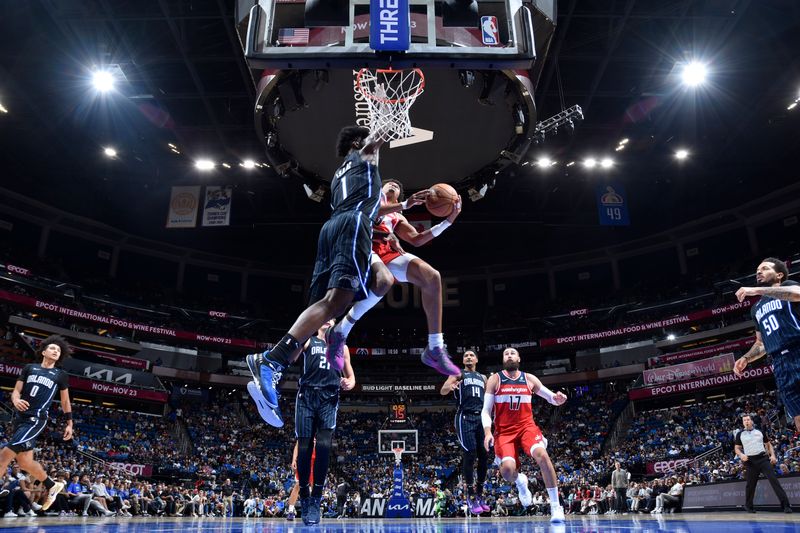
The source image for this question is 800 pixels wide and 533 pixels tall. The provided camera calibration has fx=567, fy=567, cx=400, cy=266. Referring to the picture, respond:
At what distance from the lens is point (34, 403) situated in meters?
7.34

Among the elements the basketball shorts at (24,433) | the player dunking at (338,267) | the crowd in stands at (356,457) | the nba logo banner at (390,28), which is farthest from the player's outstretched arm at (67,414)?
the crowd in stands at (356,457)

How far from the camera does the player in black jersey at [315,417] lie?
549cm

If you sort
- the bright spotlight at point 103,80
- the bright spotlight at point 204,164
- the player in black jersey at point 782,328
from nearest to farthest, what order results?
the player in black jersey at point 782,328
the bright spotlight at point 103,80
the bright spotlight at point 204,164

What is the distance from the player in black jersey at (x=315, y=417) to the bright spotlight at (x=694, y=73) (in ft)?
56.7

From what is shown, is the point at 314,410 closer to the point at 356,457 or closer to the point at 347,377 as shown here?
the point at 347,377

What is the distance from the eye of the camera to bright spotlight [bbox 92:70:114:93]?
62.1 feet

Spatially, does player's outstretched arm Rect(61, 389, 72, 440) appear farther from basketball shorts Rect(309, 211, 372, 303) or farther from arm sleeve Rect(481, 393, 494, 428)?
arm sleeve Rect(481, 393, 494, 428)

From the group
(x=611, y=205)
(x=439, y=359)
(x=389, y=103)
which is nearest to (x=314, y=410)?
(x=439, y=359)

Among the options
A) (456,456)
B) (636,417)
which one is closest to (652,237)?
(636,417)

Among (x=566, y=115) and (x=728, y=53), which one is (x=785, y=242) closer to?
(x=728, y=53)

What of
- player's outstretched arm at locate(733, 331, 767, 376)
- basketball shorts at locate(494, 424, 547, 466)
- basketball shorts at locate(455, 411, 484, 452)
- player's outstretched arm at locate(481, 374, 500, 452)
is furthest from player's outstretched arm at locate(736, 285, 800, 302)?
basketball shorts at locate(455, 411, 484, 452)

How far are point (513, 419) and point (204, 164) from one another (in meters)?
18.5

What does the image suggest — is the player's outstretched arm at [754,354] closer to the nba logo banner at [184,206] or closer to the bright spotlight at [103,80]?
the bright spotlight at [103,80]

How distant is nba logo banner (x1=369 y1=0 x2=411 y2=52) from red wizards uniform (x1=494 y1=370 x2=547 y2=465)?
15.1 feet
